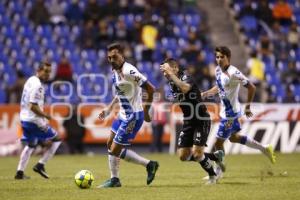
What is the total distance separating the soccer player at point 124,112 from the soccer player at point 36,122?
2.54 meters

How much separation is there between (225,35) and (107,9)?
5187mm

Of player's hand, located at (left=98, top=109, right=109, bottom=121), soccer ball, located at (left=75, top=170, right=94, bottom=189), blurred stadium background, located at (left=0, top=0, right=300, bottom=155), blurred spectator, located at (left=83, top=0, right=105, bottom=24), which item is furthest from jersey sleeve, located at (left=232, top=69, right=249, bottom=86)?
blurred spectator, located at (left=83, top=0, right=105, bottom=24)

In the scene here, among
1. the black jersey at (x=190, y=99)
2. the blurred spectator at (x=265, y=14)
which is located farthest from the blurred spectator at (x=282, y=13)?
Answer: the black jersey at (x=190, y=99)

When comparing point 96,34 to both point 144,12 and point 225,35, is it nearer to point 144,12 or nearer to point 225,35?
point 144,12

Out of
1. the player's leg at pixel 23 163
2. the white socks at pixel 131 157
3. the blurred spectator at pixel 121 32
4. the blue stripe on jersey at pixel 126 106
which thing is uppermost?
the blurred spectator at pixel 121 32

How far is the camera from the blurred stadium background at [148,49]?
24.5 m

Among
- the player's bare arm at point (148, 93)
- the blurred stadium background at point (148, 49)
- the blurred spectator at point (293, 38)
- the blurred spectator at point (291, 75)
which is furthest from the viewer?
the blurred spectator at point (293, 38)

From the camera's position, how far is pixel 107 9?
1131 inches

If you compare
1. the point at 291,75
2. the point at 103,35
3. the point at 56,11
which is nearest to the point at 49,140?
the point at 103,35

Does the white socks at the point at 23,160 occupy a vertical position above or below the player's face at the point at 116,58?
below

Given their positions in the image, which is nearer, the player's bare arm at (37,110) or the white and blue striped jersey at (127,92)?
the white and blue striped jersey at (127,92)

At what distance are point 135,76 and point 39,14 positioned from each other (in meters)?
16.4

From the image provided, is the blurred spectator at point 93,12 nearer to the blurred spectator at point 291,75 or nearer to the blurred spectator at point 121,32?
the blurred spectator at point 121,32

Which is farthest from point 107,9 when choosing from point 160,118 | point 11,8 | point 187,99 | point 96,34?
point 187,99
